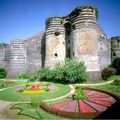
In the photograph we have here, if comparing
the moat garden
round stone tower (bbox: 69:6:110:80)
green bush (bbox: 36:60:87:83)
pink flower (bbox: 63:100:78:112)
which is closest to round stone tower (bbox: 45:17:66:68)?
round stone tower (bbox: 69:6:110:80)

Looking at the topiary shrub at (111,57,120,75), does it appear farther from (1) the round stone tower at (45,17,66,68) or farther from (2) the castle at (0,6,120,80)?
(1) the round stone tower at (45,17,66,68)

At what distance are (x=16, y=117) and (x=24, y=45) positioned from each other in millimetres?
22022

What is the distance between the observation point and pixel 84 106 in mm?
11984

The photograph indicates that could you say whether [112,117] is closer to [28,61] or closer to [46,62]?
[46,62]

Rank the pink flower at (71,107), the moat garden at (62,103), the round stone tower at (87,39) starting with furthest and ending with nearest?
the round stone tower at (87,39)
the pink flower at (71,107)
the moat garden at (62,103)

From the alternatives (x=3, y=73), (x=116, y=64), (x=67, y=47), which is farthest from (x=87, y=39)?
(x=3, y=73)

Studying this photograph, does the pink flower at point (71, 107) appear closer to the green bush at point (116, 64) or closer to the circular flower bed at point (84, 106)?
the circular flower bed at point (84, 106)

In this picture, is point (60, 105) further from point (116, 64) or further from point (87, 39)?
point (116, 64)

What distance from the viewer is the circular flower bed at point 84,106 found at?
10.3m

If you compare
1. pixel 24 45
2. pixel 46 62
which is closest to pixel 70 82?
pixel 46 62

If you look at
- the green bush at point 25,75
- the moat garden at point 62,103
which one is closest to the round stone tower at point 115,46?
the moat garden at point 62,103

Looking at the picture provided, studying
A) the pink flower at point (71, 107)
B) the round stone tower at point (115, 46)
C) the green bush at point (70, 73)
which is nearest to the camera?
the pink flower at point (71, 107)

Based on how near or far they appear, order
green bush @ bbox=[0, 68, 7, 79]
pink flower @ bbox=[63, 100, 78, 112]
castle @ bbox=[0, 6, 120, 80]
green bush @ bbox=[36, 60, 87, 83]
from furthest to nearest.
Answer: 1. green bush @ bbox=[0, 68, 7, 79]
2. castle @ bbox=[0, 6, 120, 80]
3. green bush @ bbox=[36, 60, 87, 83]
4. pink flower @ bbox=[63, 100, 78, 112]

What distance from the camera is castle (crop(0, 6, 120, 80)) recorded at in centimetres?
2380
